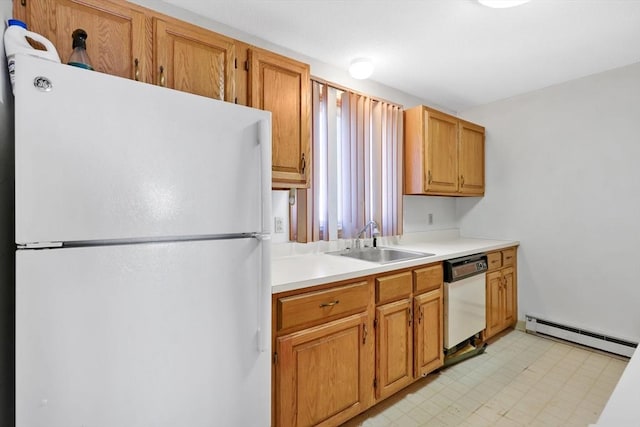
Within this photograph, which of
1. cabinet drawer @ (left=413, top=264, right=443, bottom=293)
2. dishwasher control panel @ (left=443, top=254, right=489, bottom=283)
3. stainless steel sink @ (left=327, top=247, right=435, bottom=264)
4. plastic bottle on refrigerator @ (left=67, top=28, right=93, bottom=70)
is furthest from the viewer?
stainless steel sink @ (left=327, top=247, right=435, bottom=264)

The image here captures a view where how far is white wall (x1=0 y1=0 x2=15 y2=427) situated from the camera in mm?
980

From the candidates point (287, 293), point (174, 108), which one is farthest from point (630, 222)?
point (174, 108)

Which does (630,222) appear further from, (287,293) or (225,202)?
(225,202)

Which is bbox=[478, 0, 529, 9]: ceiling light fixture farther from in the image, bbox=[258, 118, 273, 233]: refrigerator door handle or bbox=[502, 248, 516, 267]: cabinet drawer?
bbox=[502, 248, 516, 267]: cabinet drawer

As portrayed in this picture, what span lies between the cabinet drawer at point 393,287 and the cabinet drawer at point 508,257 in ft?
4.88

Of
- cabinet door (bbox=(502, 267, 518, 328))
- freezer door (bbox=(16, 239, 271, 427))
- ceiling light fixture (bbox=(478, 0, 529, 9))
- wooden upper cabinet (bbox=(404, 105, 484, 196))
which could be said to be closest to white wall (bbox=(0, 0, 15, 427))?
freezer door (bbox=(16, 239, 271, 427))

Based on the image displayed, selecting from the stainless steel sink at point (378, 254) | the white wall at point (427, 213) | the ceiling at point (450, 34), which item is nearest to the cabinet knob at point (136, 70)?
the ceiling at point (450, 34)

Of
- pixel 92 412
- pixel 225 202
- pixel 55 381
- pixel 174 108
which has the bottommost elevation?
pixel 92 412

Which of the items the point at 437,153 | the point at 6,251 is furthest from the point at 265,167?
the point at 437,153

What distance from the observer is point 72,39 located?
48.0 inches

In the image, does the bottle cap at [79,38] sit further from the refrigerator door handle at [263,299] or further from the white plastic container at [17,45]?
the refrigerator door handle at [263,299]

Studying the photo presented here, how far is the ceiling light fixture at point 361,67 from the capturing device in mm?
2267

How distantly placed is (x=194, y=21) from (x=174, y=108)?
1.13m

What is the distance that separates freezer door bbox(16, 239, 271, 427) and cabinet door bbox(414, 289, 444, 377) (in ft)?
3.89
